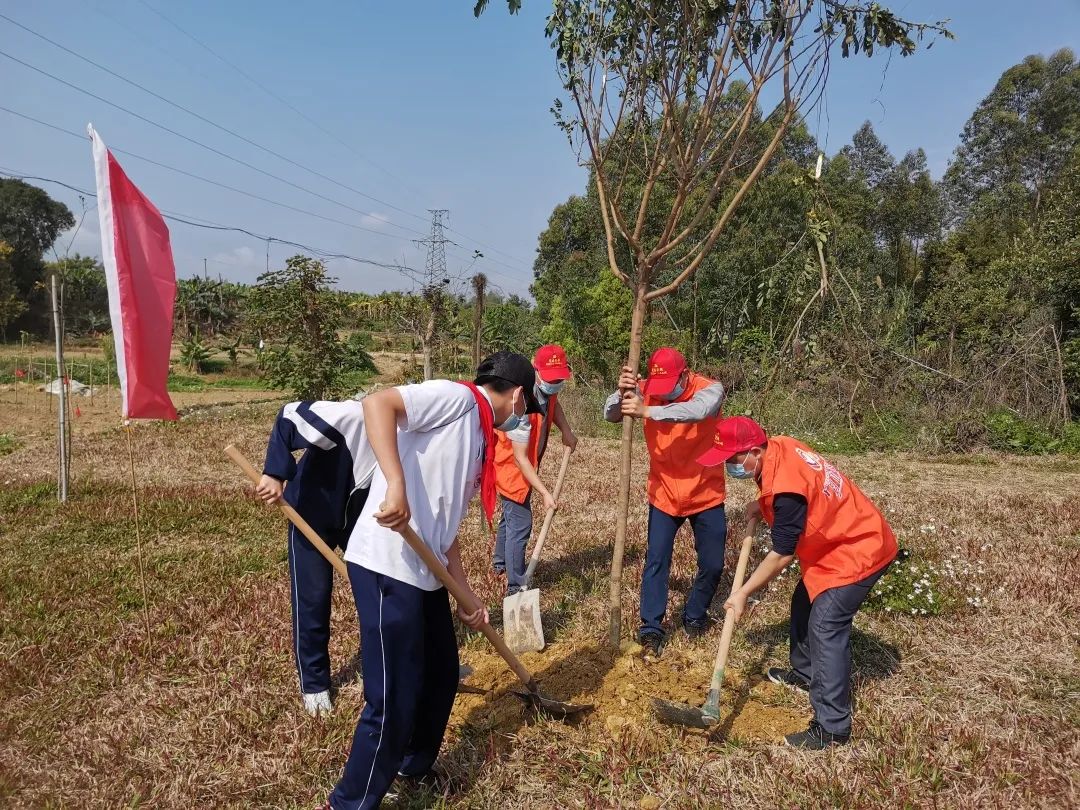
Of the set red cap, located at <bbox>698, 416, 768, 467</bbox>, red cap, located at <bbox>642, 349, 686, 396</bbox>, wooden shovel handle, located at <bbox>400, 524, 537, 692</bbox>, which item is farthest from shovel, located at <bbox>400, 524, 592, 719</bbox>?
Result: red cap, located at <bbox>642, 349, 686, 396</bbox>

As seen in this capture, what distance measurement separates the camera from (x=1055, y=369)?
41.2ft

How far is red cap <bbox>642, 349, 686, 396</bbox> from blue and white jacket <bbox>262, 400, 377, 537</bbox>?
5.44 ft

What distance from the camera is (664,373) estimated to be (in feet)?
13.4

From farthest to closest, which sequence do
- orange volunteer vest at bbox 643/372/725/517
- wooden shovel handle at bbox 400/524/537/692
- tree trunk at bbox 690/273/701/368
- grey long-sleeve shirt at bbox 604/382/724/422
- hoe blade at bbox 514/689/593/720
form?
tree trunk at bbox 690/273/701/368 < orange volunteer vest at bbox 643/372/725/517 < grey long-sleeve shirt at bbox 604/382/724/422 < hoe blade at bbox 514/689/593/720 < wooden shovel handle at bbox 400/524/537/692

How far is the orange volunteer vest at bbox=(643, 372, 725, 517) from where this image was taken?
164 inches

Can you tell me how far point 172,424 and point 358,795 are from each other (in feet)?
45.3

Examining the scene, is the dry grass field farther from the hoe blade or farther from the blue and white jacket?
the blue and white jacket

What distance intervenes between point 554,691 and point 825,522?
5.60 feet

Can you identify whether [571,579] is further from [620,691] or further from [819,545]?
[819,545]

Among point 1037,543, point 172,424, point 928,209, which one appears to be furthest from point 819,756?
point 928,209

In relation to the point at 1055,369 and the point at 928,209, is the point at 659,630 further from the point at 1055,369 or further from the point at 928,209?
the point at 928,209

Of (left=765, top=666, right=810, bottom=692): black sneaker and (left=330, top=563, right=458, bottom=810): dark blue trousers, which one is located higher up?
(left=330, top=563, right=458, bottom=810): dark blue trousers

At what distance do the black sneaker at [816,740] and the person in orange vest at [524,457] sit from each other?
6.53 feet

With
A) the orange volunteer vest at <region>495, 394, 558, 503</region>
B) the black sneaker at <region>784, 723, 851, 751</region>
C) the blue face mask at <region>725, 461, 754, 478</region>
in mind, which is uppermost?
the blue face mask at <region>725, 461, 754, 478</region>
